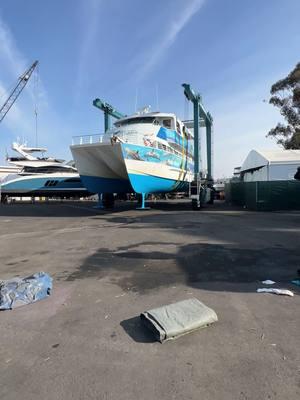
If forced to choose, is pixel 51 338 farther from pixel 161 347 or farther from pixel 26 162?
pixel 26 162

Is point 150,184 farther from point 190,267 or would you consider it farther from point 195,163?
point 190,267

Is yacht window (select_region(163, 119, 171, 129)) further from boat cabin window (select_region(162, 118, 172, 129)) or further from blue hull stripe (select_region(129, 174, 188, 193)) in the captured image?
blue hull stripe (select_region(129, 174, 188, 193))

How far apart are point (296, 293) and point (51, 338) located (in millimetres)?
3420

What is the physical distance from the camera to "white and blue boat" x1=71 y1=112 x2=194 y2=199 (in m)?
17.1

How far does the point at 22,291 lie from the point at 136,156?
13.1 meters

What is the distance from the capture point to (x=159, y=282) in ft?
17.8

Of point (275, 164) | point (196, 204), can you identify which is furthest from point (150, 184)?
point (275, 164)

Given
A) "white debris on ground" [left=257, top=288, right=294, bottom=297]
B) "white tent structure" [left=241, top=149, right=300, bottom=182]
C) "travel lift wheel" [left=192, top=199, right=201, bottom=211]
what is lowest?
"white debris on ground" [left=257, top=288, right=294, bottom=297]

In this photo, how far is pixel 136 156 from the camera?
56.8ft

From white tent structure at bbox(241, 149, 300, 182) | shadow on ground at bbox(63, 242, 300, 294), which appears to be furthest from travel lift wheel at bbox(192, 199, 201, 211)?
shadow on ground at bbox(63, 242, 300, 294)

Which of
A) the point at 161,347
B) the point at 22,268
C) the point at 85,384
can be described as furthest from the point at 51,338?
the point at 22,268

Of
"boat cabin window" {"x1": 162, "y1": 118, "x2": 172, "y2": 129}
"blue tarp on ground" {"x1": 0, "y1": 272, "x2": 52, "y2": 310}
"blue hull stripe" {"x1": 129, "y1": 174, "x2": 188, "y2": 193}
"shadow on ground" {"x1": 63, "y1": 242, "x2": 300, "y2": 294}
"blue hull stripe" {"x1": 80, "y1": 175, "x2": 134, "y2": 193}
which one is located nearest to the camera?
"blue tarp on ground" {"x1": 0, "y1": 272, "x2": 52, "y2": 310}

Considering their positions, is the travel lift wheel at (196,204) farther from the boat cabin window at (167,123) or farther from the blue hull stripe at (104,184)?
the boat cabin window at (167,123)

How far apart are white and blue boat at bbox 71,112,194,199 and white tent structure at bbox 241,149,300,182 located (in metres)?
8.05
